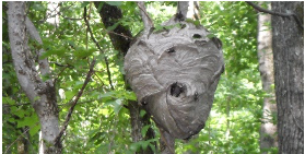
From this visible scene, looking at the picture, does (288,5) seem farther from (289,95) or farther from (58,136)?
(58,136)

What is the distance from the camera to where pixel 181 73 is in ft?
11.0

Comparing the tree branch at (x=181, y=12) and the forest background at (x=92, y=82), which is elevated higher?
the tree branch at (x=181, y=12)

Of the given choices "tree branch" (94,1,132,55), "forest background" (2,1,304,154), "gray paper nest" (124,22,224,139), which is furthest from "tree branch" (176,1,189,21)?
"tree branch" (94,1,132,55)

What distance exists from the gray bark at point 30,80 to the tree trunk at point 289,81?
1.91m

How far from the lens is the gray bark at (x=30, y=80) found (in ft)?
8.79

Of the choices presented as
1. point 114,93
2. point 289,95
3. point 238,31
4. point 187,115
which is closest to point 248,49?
point 238,31

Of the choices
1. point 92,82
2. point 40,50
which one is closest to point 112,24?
point 92,82

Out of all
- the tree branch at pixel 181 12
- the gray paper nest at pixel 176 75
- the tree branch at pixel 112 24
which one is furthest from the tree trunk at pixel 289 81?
the tree branch at pixel 112 24

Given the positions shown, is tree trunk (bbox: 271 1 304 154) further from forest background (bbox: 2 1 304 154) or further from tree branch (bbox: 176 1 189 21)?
tree branch (bbox: 176 1 189 21)

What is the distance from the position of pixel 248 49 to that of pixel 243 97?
4.36 feet

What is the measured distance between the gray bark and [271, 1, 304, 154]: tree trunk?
1.91 meters

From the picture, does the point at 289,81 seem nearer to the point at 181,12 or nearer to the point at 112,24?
the point at 181,12

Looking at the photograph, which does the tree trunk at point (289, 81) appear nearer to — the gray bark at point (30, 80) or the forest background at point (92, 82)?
the forest background at point (92, 82)

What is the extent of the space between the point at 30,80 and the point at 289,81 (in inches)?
83.3
